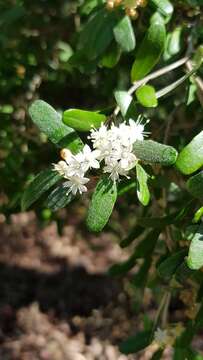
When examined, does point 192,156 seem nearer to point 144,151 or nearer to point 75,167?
point 144,151

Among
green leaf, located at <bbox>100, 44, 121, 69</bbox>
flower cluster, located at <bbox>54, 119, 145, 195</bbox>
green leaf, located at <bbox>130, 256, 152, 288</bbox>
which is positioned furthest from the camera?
green leaf, located at <bbox>130, 256, 152, 288</bbox>

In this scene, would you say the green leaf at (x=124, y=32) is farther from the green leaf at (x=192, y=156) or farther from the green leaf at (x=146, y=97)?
the green leaf at (x=192, y=156)

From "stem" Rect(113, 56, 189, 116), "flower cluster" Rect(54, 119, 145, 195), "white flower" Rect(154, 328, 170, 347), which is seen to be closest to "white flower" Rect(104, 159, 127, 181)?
"flower cluster" Rect(54, 119, 145, 195)

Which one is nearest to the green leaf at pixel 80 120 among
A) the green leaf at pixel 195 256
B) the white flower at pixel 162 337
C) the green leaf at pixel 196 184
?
the green leaf at pixel 196 184

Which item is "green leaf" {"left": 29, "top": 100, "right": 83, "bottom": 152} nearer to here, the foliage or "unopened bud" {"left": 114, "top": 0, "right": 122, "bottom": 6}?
the foliage

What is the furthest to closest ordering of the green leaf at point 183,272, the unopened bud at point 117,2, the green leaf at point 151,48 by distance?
the unopened bud at point 117,2
the green leaf at point 151,48
the green leaf at point 183,272

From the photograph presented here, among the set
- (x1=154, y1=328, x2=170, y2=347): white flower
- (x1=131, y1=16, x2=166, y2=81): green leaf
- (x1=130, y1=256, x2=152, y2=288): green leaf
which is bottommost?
(x1=154, y1=328, x2=170, y2=347): white flower

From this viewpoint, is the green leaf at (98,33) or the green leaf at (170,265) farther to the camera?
the green leaf at (98,33)
